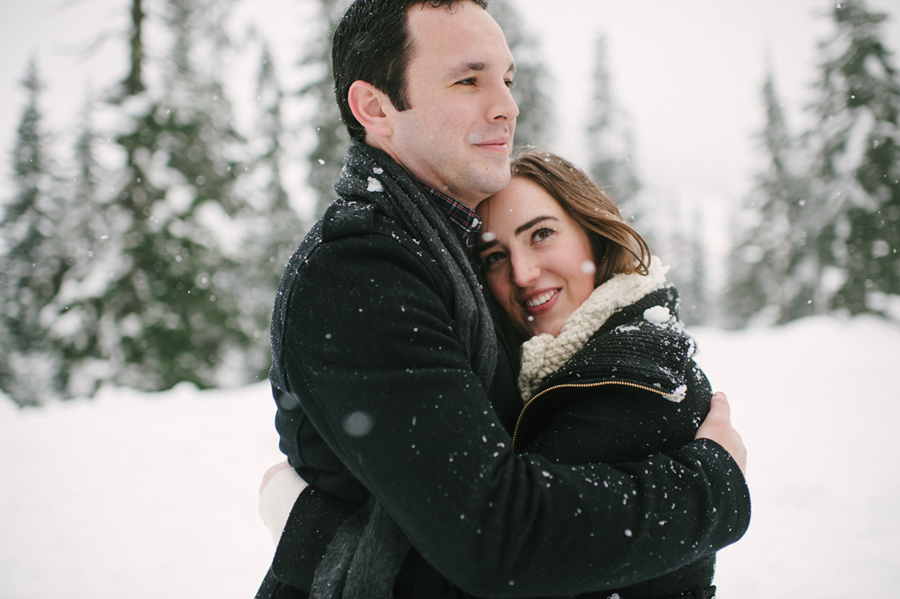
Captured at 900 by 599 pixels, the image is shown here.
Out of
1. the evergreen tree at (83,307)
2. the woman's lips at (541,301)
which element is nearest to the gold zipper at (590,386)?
the woman's lips at (541,301)

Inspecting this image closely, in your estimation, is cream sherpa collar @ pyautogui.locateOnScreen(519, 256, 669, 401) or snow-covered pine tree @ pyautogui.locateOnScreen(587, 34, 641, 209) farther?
snow-covered pine tree @ pyautogui.locateOnScreen(587, 34, 641, 209)

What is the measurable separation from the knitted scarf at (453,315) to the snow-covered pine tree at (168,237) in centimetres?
1124

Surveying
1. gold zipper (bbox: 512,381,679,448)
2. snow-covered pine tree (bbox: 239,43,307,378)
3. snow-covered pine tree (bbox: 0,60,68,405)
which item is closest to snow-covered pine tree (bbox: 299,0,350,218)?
snow-covered pine tree (bbox: 239,43,307,378)

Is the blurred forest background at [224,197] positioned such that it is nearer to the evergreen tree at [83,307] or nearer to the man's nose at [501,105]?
the evergreen tree at [83,307]

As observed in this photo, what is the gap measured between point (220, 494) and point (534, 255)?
19.1 ft

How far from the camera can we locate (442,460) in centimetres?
119

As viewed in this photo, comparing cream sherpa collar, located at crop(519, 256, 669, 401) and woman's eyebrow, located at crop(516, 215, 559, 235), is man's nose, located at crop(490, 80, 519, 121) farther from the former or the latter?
cream sherpa collar, located at crop(519, 256, 669, 401)

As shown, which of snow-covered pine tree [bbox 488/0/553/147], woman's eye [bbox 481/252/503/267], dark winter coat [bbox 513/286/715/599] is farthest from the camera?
snow-covered pine tree [bbox 488/0/553/147]

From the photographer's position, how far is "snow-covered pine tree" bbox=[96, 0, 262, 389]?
11.2 metres

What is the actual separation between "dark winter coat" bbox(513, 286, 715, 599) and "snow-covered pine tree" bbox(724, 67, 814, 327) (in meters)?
25.6

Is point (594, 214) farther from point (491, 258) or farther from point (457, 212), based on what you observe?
point (457, 212)

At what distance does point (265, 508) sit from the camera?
201 cm

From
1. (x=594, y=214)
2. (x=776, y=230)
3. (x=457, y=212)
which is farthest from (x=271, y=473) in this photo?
(x=776, y=230)

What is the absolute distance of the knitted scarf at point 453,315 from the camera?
147 cm
